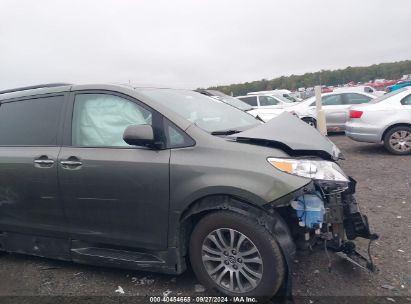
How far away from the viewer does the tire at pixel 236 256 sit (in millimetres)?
2625

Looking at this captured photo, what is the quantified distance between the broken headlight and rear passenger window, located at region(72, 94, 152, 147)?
1.19 meters

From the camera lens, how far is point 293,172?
2643mm

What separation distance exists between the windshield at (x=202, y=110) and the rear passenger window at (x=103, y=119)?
0.21 metres

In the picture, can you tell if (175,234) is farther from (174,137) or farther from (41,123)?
(41,123)

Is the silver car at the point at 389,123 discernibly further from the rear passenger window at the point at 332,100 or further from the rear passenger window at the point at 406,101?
the rear passenger window at the point at 332,100

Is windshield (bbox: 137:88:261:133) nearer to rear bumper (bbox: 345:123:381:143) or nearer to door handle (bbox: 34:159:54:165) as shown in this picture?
door handle (bbox: 34:159:54:165)

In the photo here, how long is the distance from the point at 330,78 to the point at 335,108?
194 feet

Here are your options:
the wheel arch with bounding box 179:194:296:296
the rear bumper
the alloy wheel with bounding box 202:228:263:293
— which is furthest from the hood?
the rear bumper

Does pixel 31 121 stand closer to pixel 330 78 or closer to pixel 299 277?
pixel 299 277

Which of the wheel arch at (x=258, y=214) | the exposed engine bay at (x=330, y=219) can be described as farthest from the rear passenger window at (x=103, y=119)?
the exposed engine bay at (x=330, y=219)

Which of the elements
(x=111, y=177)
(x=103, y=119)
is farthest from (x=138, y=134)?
(x=103, y=119)

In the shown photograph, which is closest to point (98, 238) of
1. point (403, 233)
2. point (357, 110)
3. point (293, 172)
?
point (293, 172)

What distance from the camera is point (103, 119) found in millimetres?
3238

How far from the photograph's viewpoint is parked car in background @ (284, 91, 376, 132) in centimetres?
1141
